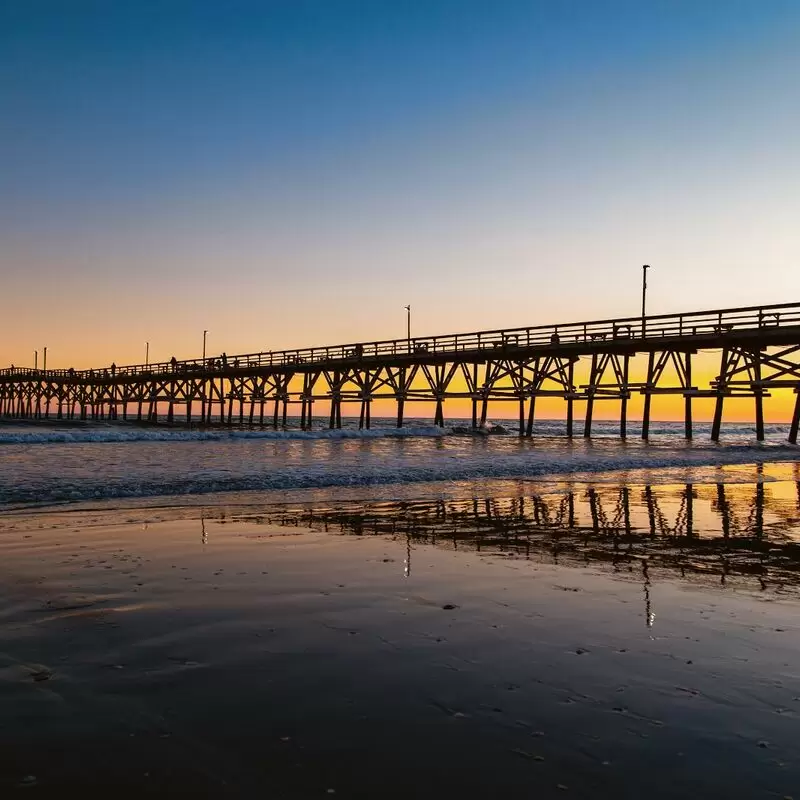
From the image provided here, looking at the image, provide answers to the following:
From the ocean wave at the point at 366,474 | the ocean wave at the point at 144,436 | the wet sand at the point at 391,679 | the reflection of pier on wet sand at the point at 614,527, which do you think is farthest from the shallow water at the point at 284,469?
the wet sand at the point at 391,679

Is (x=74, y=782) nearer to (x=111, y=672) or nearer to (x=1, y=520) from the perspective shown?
(x=111, y=672)

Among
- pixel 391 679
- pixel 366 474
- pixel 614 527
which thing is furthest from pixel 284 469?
pixel 391 679

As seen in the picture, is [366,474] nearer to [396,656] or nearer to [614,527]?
[614,527]

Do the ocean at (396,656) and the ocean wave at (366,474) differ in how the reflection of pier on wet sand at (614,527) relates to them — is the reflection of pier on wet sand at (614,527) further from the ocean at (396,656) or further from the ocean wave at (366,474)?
the ocean wave at (366,474)

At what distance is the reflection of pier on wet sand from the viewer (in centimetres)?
623

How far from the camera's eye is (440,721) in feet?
9.19

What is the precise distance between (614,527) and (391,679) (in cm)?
575

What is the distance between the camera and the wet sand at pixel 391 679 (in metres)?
2.38

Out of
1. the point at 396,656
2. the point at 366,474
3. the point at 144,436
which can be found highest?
the point at 396,656

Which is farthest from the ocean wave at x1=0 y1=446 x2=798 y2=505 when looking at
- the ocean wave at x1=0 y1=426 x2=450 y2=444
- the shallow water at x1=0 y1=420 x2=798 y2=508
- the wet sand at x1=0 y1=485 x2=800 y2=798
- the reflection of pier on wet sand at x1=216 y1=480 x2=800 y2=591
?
the ocean wave at x1=0 y1=426 x2=450 y2=444

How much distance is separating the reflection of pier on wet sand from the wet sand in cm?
27

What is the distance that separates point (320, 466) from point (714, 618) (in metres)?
12.0

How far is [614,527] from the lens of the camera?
8.32m

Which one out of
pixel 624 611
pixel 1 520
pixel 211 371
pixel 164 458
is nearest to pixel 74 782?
pixel 624 611
